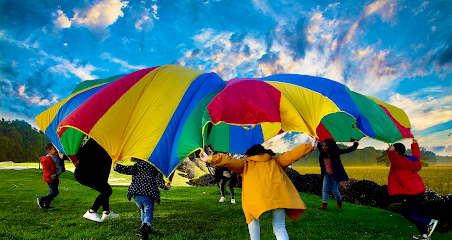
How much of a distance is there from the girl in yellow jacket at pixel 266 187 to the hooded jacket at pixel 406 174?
265 centimetres

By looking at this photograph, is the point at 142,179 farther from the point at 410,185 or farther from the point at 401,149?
the point at 401,149

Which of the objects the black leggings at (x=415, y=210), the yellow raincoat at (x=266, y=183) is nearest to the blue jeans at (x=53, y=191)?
the yellow raincoat at (x=266, y=183)

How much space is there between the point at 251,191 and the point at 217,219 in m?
3.76

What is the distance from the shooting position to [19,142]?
3912 centimetres

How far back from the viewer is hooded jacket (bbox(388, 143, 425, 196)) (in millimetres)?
4926

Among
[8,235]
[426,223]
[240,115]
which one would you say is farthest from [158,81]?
Answer: [426,223]

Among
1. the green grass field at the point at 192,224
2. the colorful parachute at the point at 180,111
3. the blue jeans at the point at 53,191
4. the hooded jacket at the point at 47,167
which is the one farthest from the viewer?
the blue jeans at the point at 53,191

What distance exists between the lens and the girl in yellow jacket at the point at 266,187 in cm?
335

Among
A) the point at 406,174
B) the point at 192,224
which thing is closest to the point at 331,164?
the point at 406,174

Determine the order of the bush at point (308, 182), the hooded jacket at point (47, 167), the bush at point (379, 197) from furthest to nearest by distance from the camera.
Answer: the bush at point (308, 182) < the hooded jacket at point (47, 167) < the bush at point (379, 197)

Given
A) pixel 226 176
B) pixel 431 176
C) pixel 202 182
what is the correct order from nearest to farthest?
1. pixel 226 176
2. pixel 431 176
3. pixel 202 182

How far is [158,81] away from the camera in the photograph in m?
4.29

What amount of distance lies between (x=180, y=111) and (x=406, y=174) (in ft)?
15.2

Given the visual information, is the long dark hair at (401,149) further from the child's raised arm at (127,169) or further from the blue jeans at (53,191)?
the blue jeans at (53,191)
